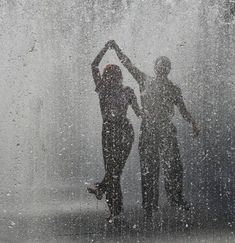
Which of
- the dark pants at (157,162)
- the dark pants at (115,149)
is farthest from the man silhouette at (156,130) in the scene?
the dark pants at (115,149)

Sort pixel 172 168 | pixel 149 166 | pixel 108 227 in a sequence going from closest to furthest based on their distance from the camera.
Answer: pixel 108 227 < pixel 149 166 < pixel 172 168

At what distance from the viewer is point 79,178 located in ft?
38.2

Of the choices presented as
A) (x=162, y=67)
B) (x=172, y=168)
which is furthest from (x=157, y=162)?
(x=162, y=67)

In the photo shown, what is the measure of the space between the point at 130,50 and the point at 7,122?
11.1 feet

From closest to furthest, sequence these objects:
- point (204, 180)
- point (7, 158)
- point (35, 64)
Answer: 1. point (204, 180)
2. point (35, 64)
3. point (7, 158)

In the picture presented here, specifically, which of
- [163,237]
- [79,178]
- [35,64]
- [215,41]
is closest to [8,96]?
[35,64]

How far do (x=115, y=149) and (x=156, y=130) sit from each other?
1.66 ft

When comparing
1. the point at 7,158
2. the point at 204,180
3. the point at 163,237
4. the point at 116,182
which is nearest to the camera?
the point at 163,237

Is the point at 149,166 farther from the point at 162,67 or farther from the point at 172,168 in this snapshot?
the point at 162,67

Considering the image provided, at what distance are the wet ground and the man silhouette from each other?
0.75 feet

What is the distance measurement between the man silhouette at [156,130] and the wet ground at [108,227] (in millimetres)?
230

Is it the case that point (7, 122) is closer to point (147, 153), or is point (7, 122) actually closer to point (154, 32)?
point (154, 32)

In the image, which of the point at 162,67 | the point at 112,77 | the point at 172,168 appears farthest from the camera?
the point at 172,168

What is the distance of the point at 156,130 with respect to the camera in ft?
24.3
